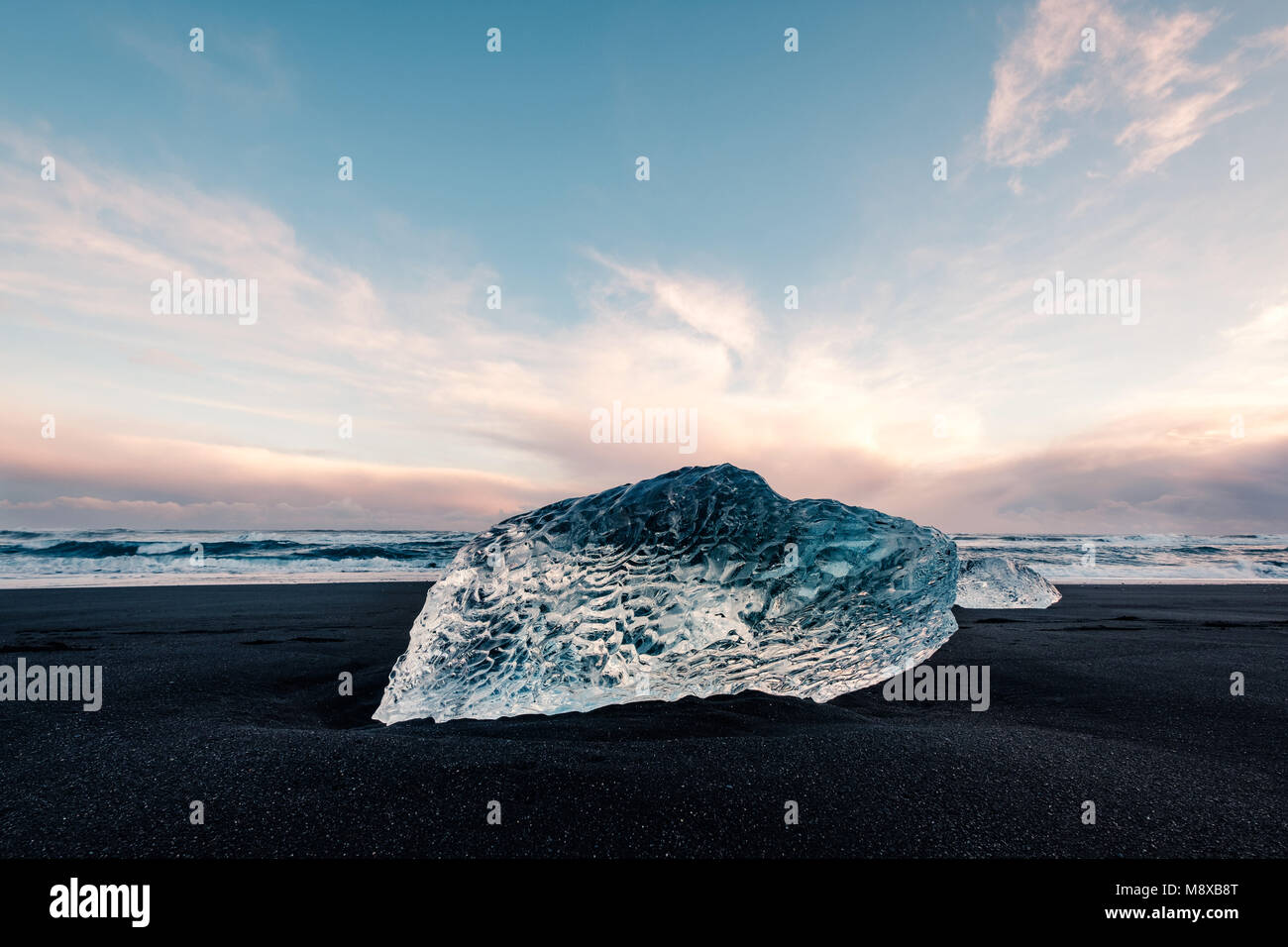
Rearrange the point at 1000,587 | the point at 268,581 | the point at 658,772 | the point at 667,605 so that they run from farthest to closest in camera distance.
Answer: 1. the point at 268,581
2. the point at 1000,587
3. the point at 667,605
4. the point at 658,772

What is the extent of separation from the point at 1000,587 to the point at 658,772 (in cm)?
778

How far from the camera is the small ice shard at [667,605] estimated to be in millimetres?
3025

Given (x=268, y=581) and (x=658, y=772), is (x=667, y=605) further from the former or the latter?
(x=268, y=581)

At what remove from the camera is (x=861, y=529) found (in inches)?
144

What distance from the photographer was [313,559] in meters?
18.2

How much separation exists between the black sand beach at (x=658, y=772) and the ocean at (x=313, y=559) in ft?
A: 36.8

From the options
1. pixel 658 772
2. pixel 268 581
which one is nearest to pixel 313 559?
pixel 268 581

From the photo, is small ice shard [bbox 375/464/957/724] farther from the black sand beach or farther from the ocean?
the ocean

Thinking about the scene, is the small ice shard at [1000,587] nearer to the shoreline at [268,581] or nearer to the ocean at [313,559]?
the shoreline at [268,581]

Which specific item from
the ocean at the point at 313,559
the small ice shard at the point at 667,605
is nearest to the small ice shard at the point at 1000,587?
the small ice shard at the point at 667,605

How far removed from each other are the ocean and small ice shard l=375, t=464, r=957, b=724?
11578 mm

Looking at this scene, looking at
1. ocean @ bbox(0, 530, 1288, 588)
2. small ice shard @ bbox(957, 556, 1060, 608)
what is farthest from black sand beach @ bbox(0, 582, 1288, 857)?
ocean @ bbox(0, 530, 1288, 588)
